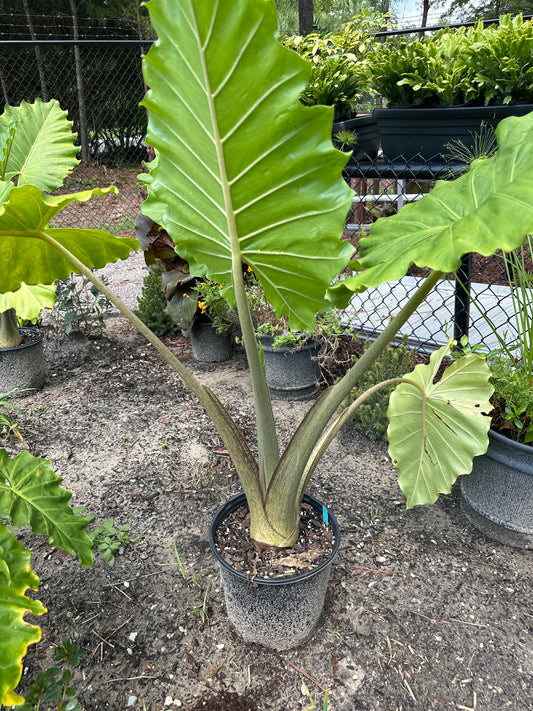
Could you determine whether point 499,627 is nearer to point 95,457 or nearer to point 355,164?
point 95,457

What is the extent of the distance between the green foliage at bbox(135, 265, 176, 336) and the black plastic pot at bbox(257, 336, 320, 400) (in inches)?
45.4

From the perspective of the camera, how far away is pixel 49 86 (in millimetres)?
9328

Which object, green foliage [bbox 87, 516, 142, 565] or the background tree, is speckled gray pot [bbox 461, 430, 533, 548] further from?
the background tree

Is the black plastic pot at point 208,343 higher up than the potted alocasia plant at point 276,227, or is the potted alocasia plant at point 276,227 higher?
the potted alocasia plant at point 276,227

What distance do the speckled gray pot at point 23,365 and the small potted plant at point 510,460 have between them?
236cm

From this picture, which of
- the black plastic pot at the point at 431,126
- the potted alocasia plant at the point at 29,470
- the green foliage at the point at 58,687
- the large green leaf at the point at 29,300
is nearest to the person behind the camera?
the potted alocasia plant at the point at 29,470

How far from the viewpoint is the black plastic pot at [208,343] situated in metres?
3.18

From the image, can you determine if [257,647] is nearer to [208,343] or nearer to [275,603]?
[275,603]

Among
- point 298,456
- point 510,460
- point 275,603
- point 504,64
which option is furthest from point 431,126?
point 275,603

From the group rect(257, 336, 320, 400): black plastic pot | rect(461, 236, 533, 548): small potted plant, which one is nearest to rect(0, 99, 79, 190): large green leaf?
rect(257, 336, 320, 400): black plastic pot

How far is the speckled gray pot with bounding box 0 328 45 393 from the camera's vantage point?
284 centimetres

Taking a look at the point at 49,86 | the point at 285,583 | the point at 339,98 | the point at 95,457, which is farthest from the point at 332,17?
the point at 285,583

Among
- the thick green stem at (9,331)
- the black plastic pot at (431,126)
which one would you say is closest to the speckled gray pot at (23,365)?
the thick green stem at (9,331)

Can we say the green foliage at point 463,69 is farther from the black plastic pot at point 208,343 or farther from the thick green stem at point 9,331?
the thick green stem at point 9,331
